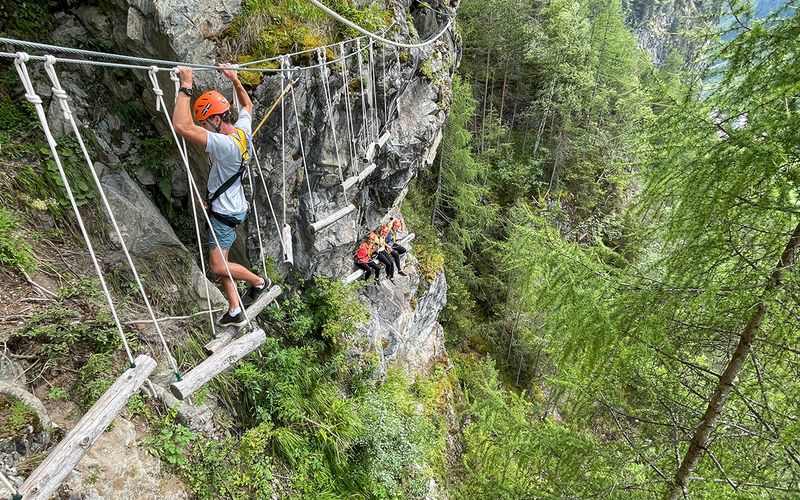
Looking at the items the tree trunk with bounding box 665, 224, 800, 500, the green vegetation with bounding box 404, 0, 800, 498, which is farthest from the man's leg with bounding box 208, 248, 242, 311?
the tree trunk with bounding box 665, 224, 800, 500

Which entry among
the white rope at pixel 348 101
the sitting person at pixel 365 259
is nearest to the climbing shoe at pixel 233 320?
the white rope at pixel 348 101

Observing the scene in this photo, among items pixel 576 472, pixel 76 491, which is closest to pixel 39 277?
pixel 76 491

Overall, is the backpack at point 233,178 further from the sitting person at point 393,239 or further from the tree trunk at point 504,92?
the tree trunk at point 504,92

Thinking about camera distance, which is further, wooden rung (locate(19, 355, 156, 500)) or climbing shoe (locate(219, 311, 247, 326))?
climbing shoe (locate(219, 311, 247, 326))

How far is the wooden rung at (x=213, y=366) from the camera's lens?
276cm

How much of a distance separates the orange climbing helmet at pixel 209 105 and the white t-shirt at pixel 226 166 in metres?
0.21

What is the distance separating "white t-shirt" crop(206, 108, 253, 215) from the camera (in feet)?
9.84

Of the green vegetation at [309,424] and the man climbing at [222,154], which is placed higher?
the man climbing at [222,154]

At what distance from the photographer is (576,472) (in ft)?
10.9

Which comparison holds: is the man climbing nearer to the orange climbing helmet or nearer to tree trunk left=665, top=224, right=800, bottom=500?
the orange climbing helmet

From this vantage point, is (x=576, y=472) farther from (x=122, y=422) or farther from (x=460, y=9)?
(x=460, y=9)

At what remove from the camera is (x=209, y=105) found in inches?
119

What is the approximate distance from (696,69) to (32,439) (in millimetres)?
5018

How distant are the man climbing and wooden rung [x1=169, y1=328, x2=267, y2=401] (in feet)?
0.79
